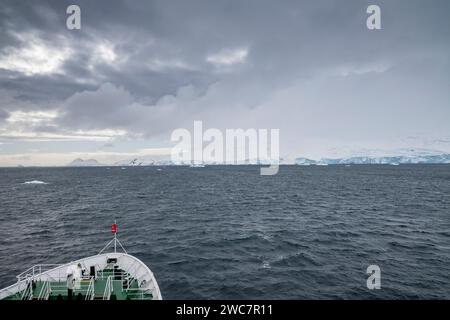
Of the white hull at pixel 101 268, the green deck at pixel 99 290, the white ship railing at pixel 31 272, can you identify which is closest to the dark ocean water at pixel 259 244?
the white ship railing at pixel 31 272

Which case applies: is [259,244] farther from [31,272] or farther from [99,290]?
[31,272]

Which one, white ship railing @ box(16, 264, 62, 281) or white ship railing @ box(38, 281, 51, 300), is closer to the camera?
white ship railing @ box(38, 281, 51, 300)

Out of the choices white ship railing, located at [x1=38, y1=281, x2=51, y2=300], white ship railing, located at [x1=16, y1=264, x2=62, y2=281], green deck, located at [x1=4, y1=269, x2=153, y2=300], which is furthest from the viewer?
white ship railing, located at [x1=16, y1=264, x2=62, y2=281]

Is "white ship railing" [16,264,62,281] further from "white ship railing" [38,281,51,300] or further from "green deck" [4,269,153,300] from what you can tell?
"white ship railing" [38,281,51,300]

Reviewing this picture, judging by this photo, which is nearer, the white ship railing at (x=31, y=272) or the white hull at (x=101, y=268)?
the white ship railing at (x=31, y=272)

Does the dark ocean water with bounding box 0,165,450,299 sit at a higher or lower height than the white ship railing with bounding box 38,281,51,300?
lower

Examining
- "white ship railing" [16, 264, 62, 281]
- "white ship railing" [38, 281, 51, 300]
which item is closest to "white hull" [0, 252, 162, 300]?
"white ship railing" [16, 264, 62, 281]

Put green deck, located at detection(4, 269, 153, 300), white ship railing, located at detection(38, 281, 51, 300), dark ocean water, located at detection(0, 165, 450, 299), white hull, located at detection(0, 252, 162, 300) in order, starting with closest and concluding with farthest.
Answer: white ship railing, located at detection(38, 281, 51, 300) → green deck, located at detection(4, 269, 153, 300) → white hull, located at detection(0, 252, 162, 300) → dark ocean water, located at detection(0, 165, 450, 299)

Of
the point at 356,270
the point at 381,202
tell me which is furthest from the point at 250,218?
the point at 381,202

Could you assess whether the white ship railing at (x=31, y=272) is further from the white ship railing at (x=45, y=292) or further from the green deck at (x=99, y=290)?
the white ship railing at (x=45, y=292)

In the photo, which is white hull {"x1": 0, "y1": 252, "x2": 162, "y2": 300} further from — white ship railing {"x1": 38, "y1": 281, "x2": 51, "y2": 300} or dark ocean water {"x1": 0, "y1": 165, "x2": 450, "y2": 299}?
dark ocean water {"x1": 0, "y1": 165, "x2": 450, "y2": 299}
